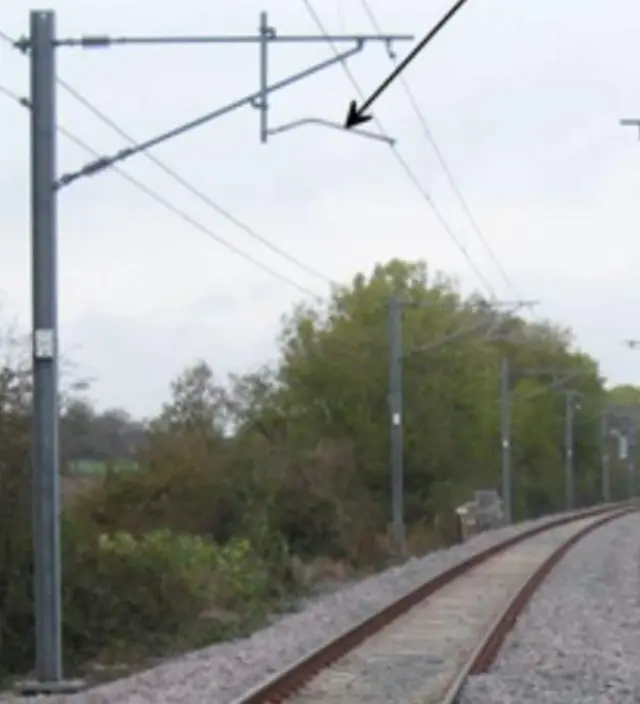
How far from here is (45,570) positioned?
20.8m

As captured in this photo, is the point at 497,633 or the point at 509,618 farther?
the point at 509,618

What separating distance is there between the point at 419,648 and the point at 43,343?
633cm

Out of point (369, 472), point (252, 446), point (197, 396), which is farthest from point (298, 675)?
point (369, 472)

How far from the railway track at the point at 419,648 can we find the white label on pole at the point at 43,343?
14.0 feet

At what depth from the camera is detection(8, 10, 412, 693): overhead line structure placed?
2053 cm

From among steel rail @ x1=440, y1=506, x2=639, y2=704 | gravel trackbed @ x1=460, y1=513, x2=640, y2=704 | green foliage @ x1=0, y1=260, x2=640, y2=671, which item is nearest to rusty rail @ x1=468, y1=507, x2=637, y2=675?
steel rail @ x1=440, y1=506, x2=639, y2=704

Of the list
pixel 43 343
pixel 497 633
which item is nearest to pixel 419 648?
pixel 497 633

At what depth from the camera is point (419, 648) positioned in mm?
23688

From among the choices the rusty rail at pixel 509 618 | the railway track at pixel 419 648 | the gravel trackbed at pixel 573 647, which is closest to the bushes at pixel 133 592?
the railway track at pixel 419 648

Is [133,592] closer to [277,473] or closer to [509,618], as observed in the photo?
[509,618]

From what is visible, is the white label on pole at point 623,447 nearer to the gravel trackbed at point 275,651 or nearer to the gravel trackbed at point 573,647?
the gravel trackbed at point 275,651

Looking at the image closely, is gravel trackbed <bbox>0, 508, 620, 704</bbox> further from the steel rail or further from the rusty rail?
the rusty rail

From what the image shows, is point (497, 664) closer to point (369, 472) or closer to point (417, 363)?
point (369, 472)

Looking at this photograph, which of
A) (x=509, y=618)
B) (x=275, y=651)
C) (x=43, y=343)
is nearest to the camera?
(x=43, y=343)
